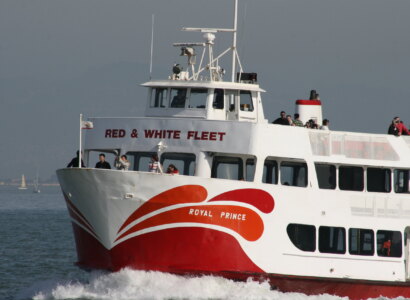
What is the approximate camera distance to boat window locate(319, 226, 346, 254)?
23531 millimetres

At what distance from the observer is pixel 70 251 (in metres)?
44.2

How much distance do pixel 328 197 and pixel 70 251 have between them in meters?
23.0

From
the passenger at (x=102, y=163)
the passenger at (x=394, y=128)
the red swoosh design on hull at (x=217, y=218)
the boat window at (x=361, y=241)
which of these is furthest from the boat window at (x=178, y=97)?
the passenger at (x=394, y=128)

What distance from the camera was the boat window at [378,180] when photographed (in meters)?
24.6

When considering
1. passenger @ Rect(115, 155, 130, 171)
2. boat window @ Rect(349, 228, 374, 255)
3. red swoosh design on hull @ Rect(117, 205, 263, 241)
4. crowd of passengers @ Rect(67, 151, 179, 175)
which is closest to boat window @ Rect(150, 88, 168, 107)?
crowd of passengers @ Rect(67, 151, 179, 175)

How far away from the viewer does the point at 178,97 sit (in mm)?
24641

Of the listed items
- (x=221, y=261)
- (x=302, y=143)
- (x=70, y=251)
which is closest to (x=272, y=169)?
(x=302, y=143)

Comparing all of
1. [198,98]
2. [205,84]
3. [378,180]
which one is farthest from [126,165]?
[378,180]

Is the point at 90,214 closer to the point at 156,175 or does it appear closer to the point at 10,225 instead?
the point at 156,175

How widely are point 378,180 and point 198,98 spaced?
5.25 meters

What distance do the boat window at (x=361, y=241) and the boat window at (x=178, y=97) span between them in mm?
5491

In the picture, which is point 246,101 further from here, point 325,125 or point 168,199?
point 168,199

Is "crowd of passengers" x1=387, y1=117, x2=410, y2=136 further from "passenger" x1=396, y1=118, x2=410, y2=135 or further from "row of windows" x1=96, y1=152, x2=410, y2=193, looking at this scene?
"row of windows" x1=96, y1=152, x2=410, y2=193

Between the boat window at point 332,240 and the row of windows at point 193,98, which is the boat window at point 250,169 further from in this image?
the boat window at point 332,240
